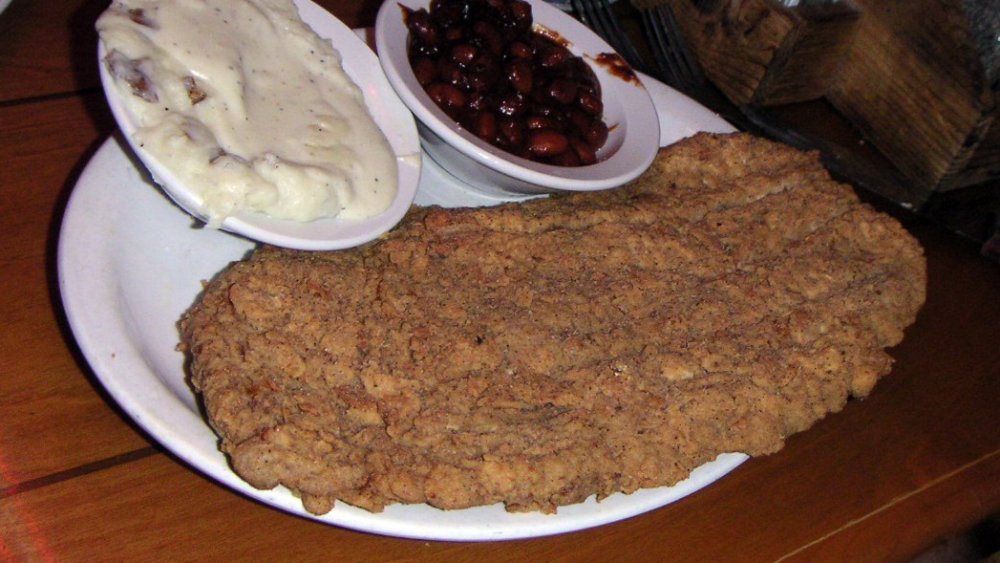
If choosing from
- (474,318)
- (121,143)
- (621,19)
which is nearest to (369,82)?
(121,143)

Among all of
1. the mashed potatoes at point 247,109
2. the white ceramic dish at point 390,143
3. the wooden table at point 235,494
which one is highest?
the mashed potatoes at point 247,109

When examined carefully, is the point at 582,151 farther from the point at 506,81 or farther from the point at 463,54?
the point at 463,54

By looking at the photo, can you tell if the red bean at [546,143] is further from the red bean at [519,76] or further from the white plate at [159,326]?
the white plate at [159,326]

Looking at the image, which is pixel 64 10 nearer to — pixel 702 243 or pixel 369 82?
pixel 369 82

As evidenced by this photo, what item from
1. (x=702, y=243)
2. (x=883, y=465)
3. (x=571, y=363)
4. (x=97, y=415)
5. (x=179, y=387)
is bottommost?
(x=97, y=415)

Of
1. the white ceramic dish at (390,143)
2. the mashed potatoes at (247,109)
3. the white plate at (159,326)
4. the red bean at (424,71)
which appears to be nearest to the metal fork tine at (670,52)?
the red bean at (424,71)

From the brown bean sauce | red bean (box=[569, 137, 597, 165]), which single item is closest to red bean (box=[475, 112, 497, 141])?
the brown bean sauce

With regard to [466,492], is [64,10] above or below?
below
